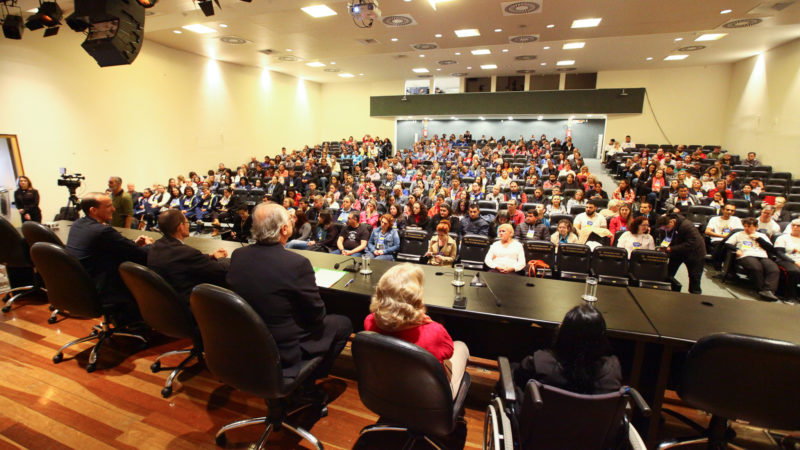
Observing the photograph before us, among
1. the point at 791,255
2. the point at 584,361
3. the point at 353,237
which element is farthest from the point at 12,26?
the point at 791,255

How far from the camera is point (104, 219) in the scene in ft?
9.64

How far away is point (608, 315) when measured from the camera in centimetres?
205

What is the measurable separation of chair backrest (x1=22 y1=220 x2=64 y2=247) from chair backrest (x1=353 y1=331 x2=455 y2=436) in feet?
10.9

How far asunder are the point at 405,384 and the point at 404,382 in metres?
0.01

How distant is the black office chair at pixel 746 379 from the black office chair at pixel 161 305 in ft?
9.18

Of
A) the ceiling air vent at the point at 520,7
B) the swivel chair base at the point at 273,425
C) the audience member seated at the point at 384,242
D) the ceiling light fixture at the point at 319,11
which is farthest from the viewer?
the ceiling light fixture at the point at 319,11

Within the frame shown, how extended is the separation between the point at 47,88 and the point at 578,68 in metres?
16.1

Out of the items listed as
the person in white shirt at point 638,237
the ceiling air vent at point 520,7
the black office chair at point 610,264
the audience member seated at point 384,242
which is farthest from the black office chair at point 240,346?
the ceiling air vent at point 520,7

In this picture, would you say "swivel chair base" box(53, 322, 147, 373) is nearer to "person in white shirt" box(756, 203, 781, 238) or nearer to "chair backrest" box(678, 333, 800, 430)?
"chair backrest" box(678, 333, 800, 430)

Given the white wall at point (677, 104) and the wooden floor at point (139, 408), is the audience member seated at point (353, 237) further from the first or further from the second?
the white wall at point (677, 104)


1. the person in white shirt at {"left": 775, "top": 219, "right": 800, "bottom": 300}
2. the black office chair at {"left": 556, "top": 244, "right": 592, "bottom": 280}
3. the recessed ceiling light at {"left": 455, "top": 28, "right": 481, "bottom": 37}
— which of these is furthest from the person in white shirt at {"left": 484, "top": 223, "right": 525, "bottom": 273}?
the recessed ceiling light at {"left": 455, "top": 28, "right": 481, "bottom": 37}

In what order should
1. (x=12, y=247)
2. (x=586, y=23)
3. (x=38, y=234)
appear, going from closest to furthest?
(x=38, y=234) → (x=12, y=247) → (x=586, y=23)

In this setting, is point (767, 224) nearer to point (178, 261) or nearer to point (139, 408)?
point (178, 261)

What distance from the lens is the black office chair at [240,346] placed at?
159 cm
